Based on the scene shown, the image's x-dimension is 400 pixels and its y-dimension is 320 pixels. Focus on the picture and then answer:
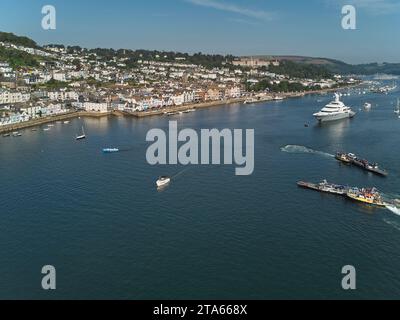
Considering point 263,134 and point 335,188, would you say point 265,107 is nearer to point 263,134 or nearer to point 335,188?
point 263,134

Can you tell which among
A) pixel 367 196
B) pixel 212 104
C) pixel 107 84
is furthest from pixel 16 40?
pixel 367 196

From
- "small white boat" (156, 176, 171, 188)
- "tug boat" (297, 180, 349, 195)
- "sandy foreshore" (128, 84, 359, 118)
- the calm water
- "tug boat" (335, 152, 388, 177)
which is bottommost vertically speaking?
the calm water

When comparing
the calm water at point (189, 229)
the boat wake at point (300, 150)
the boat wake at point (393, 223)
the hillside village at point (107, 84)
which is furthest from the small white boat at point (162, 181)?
the hillside village at point (107, 84)

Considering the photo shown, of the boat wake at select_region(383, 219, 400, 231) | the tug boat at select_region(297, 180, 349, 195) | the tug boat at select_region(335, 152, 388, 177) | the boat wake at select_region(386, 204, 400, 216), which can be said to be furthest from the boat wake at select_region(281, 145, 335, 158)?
the boat wake at select_region(383, 219, 400, 231)

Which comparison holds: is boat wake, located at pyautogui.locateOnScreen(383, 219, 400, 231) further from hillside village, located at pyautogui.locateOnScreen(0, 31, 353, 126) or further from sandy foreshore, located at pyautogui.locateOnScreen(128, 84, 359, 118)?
sandy foreshore, located at pyautogui.locateOnScreen(128, 84, 359, 118)

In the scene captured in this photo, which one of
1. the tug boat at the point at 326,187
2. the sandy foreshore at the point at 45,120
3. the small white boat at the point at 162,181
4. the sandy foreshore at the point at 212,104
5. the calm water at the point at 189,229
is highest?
the sandy foreshore at the point at 212,104

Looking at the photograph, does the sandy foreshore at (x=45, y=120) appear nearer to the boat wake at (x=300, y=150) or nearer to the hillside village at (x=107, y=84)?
the hillside village at (x=107, y=84)
